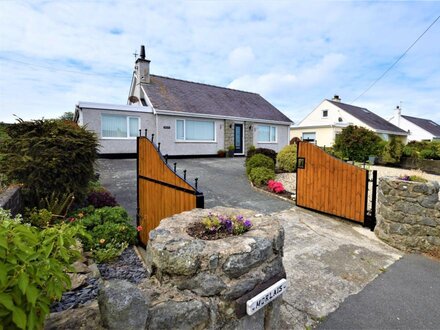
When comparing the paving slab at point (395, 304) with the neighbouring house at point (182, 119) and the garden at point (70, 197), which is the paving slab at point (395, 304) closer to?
the garden at point (70, 197)

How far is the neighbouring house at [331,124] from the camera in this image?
22938 millimetres

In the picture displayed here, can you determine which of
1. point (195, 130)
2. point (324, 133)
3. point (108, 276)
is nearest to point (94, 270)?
point (108, 276)

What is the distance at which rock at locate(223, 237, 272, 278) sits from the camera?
182cm

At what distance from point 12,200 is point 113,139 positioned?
973 cm

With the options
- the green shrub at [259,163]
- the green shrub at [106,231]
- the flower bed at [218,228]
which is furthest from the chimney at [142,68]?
the flower bed at [218,228]

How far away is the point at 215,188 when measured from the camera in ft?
27.2

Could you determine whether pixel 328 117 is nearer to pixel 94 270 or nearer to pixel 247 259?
pixel 94 270

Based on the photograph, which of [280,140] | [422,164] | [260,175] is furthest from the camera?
[280,140]

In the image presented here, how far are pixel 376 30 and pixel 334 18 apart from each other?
8.31 ft

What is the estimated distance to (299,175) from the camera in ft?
22.1

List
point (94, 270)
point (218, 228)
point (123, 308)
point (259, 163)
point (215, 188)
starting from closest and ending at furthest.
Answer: point (123, 308) → point (218, 228) → point (94, 270) → point (215, 188) → point (259, 163)

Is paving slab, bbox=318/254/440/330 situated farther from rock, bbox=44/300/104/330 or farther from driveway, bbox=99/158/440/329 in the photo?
rock, bbox=44/300/104/330

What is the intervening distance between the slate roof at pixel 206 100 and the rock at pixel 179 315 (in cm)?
1348

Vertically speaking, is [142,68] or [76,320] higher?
[142,68]
